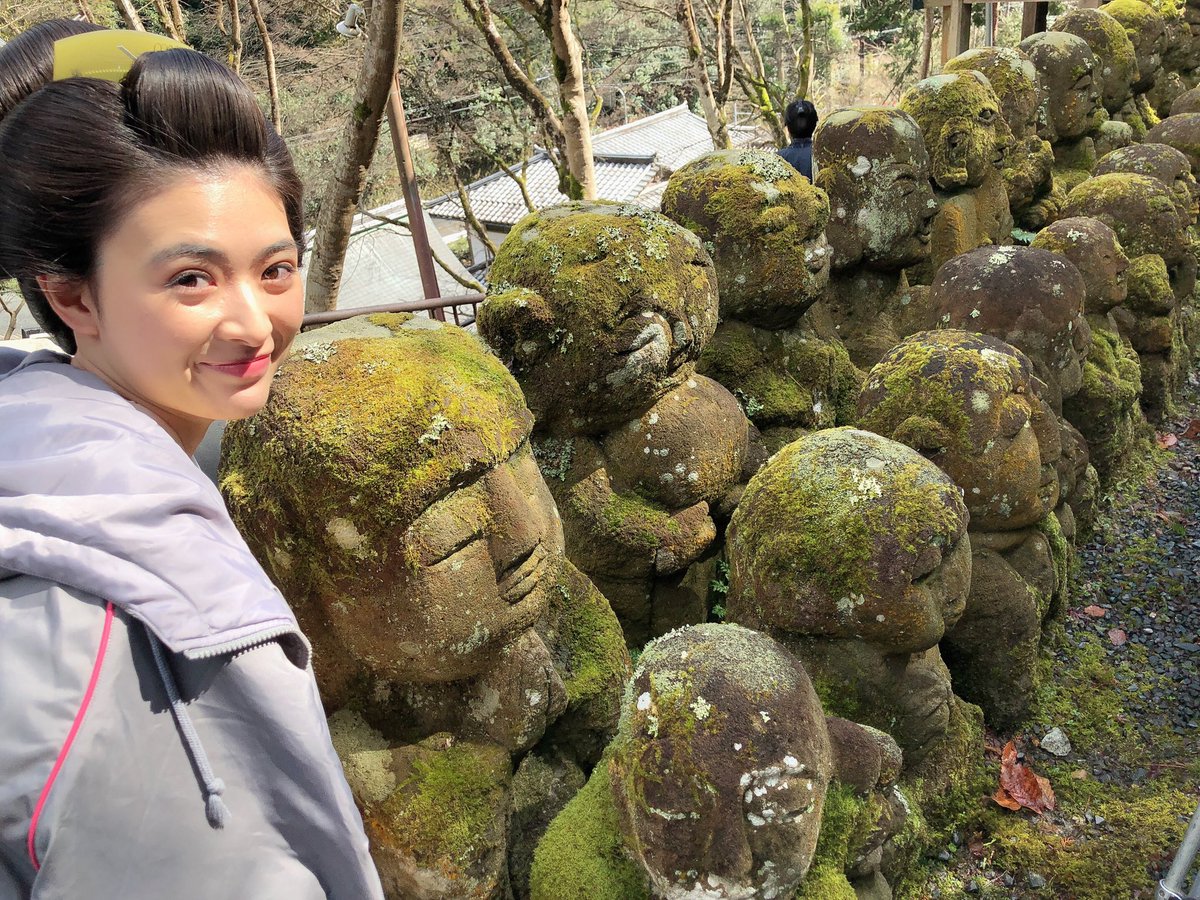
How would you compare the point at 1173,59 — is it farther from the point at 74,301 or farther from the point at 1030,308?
the point at 74,301

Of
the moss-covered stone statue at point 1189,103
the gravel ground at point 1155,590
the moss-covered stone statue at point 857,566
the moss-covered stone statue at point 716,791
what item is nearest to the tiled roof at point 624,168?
the moss-covered stone statue at point 1189,103

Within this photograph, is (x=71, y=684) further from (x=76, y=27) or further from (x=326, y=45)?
(x=326, y=45)

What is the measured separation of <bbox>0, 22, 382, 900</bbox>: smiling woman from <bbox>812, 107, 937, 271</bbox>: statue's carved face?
443cm

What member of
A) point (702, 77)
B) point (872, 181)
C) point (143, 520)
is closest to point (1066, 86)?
point (702, 77)

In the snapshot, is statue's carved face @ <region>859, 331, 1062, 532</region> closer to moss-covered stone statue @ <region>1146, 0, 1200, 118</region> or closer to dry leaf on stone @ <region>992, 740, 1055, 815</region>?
dry leaf on stone @ <region>992, 740, 1055, 815</region>

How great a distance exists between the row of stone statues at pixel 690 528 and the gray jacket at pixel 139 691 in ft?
3.51

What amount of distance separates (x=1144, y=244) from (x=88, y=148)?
657cm

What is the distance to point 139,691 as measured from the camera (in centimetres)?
88

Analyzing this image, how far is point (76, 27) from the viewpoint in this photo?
3.54 feet

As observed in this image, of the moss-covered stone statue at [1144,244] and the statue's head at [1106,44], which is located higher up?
the statue's head at [1106,44]

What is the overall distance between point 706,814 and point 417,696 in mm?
871

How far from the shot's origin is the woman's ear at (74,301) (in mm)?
1026

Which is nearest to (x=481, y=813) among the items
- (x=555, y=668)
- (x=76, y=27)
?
(x=555, y=668)

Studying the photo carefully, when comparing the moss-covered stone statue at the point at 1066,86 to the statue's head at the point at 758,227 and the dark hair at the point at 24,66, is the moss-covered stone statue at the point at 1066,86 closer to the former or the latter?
the statue's head at the point at 758,227
